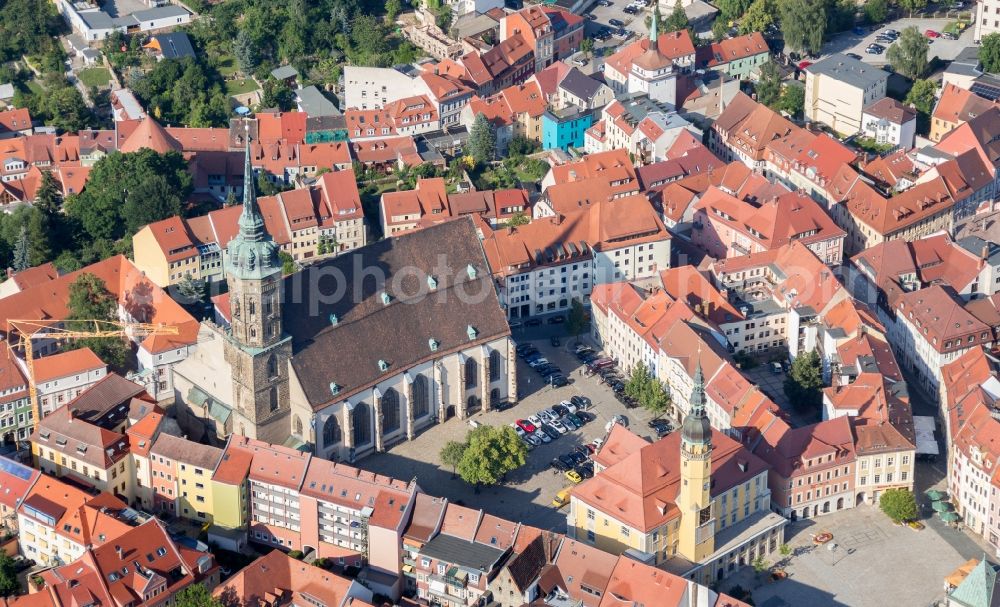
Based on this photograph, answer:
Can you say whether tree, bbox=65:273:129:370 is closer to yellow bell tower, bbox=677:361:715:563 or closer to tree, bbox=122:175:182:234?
tree, bbox=122:175:182:234

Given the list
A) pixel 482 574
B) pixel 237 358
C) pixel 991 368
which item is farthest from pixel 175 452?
pixel 991 368

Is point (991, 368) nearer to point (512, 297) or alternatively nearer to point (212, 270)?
point (512, 297)

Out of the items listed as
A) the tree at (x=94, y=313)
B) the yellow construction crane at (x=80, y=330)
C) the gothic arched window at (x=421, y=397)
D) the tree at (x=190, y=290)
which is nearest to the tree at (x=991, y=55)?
the gothic arched window at (x=421, y=397)

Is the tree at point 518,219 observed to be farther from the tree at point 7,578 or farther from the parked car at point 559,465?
the tree at point 7,578

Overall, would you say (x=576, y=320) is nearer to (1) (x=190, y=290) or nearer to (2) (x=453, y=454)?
(2) (x=453, y=454)

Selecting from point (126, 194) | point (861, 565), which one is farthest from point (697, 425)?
point (126, 194)

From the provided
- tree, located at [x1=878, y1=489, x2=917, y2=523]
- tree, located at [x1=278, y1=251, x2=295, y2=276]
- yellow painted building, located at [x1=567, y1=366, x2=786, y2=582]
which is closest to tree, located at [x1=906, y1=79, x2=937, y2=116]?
tree, located at [x1=878, y1=489, x2=917, y2=523]
